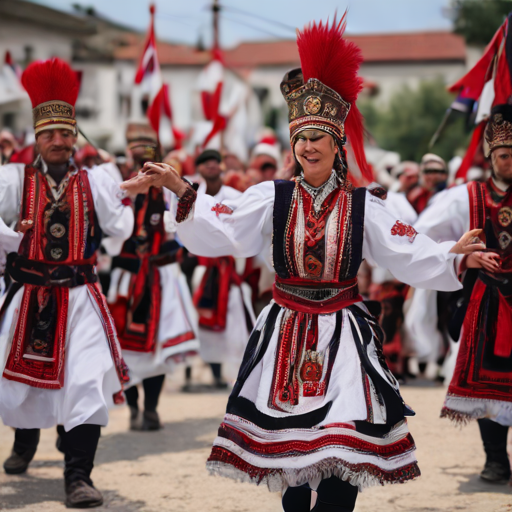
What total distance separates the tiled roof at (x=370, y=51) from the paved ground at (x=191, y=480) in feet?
158

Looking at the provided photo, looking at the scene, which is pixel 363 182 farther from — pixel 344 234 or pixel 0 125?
pixel 0 125

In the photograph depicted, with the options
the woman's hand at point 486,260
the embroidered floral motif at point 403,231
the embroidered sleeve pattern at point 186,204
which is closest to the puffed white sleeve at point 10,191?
the embroidered sleeve pattern at point 186,204

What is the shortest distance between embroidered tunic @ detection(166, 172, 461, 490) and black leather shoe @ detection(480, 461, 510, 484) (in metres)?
1.69

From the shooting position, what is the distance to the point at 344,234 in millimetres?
4090

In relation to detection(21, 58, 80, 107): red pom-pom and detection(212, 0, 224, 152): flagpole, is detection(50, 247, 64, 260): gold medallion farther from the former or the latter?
detection(212, 0, 224, 152): flagpole

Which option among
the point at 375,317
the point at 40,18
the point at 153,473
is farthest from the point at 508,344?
the point at 40,18

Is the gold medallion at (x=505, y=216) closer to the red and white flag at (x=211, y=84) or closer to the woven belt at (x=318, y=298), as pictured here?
the woven belt at (x=318, y=298)

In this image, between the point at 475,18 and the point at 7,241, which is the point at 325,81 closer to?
the point at 7,241

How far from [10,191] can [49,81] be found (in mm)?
659

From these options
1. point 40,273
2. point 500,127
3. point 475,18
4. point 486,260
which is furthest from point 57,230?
point 475,18

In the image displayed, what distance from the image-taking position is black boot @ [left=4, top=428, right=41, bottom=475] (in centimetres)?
563

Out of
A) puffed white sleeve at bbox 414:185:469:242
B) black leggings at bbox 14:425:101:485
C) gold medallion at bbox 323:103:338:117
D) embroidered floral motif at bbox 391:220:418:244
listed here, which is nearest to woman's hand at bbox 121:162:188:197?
gold medallion at bbox 323:103:338:117

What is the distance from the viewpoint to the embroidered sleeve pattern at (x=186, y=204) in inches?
164

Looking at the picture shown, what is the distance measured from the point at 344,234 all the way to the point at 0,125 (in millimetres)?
34667
